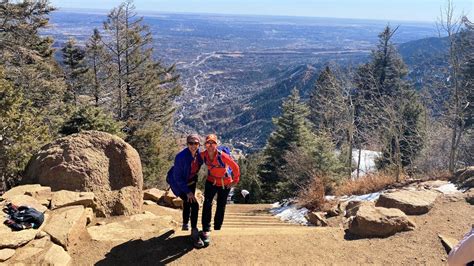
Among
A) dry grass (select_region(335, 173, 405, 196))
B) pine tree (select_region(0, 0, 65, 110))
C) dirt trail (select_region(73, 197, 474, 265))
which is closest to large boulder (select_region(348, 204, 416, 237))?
dirt trail (select_region(73, 197, 474, 265))

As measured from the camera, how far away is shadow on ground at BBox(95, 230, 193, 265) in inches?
241

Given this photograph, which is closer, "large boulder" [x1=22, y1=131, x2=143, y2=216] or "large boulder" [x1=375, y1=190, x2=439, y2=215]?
"large boulder" [x1=375, y1=190, x2=439, y2=215]

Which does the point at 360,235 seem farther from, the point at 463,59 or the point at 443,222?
the point at 463,59

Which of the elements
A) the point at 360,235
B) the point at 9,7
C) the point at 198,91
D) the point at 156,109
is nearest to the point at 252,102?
the point at 198,91

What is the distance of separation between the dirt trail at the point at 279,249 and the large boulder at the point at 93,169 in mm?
2246

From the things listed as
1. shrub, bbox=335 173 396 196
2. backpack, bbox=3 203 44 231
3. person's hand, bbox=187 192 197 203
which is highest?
person's hand, bbox=187 192 197 203

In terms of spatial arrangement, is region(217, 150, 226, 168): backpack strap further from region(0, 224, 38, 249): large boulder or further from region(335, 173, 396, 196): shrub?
region(335, 173, 396, 196): shrub

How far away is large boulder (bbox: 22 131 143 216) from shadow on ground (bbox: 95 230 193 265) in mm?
2162

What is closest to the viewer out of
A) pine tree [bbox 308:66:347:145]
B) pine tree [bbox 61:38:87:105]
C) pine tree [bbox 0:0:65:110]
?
pine tree [bbox 0:0:65:110]

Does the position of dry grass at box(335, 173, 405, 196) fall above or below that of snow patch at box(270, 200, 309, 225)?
above

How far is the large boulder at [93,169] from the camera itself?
8.70 metres

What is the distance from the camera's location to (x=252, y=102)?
15675 cm

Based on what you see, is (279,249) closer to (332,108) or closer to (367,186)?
(367,186)

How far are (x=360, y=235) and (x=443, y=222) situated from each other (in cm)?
180
